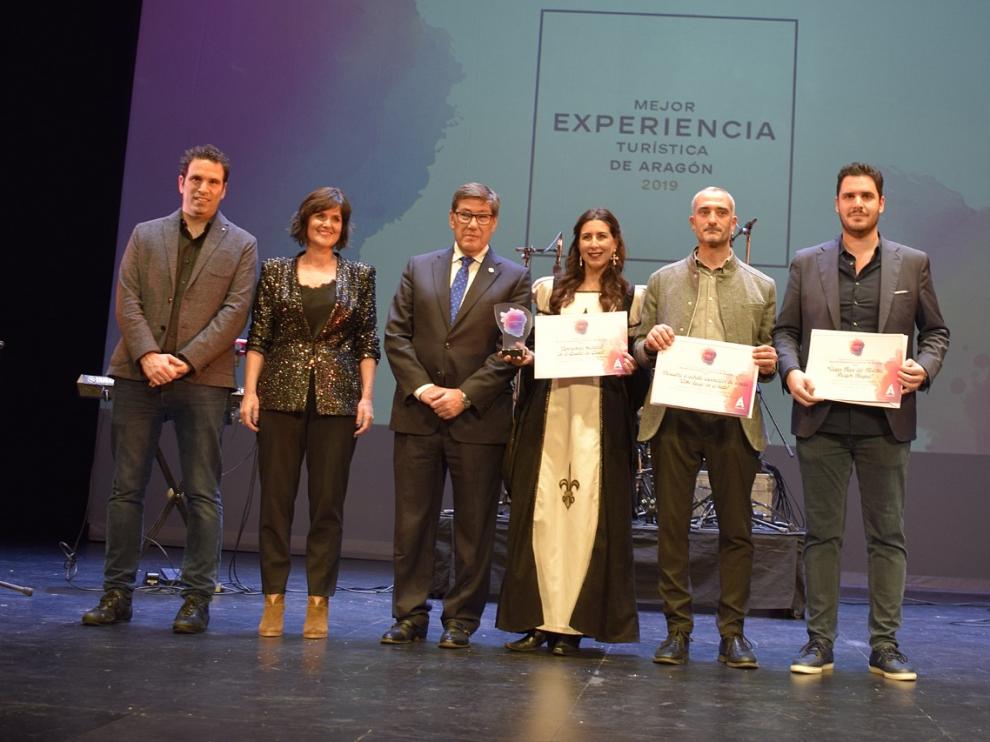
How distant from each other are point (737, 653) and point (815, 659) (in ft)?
0.74

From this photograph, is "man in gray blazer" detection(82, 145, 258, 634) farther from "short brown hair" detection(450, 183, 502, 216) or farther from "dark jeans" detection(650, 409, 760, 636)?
"dark jeans" detection(650, 409, 760, 636)

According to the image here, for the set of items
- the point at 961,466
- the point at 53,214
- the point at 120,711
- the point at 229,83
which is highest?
the point at 229,83

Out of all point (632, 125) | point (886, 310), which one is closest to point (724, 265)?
point (886, 310)

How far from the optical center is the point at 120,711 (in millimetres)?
2281

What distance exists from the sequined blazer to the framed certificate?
2.02ft

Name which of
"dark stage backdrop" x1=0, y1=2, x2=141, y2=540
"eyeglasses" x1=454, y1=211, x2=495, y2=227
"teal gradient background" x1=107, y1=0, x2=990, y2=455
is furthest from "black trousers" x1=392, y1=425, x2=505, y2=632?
"dark stage backdrop" x1=0, y1=2, x2=141, y2=540

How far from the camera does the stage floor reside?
226 centimetres

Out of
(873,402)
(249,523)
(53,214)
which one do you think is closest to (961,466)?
(873,402)

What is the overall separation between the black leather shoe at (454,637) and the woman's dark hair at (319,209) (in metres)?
1.27

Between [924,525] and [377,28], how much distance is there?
418cm

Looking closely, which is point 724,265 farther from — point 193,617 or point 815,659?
point 193,617

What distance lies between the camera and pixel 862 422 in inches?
129

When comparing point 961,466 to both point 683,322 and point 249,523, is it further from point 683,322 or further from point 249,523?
point 249,523

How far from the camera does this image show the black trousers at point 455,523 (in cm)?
342
